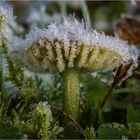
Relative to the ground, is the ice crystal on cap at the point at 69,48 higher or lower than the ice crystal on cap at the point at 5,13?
lower

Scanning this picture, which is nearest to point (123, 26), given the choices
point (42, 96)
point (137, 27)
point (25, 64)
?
point (137, 27)

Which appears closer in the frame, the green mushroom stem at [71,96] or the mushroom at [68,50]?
the mushroom at [68,50]

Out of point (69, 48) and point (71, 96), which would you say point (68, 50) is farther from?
point (71, 96)

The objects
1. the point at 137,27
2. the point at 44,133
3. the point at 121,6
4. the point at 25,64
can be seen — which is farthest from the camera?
the point at 121,6

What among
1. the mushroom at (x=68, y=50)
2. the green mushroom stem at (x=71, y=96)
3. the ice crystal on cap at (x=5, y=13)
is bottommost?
the green mushroom stem at (x=71, y=96)

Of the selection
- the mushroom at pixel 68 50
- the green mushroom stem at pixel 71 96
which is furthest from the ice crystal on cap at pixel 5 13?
the green mushroom stem at pixel 71 96

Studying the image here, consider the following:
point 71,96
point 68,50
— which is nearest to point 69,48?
point 68,50

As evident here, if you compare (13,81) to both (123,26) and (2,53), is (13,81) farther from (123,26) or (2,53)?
(123,26)

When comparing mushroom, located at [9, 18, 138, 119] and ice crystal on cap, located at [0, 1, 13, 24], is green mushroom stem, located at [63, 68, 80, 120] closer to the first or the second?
mushroom, located at [9, 18, 138, 119]

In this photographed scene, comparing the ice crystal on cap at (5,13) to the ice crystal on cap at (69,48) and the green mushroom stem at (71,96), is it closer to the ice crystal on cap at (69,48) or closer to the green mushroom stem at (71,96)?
the ice crystal on cap at (69,48)
